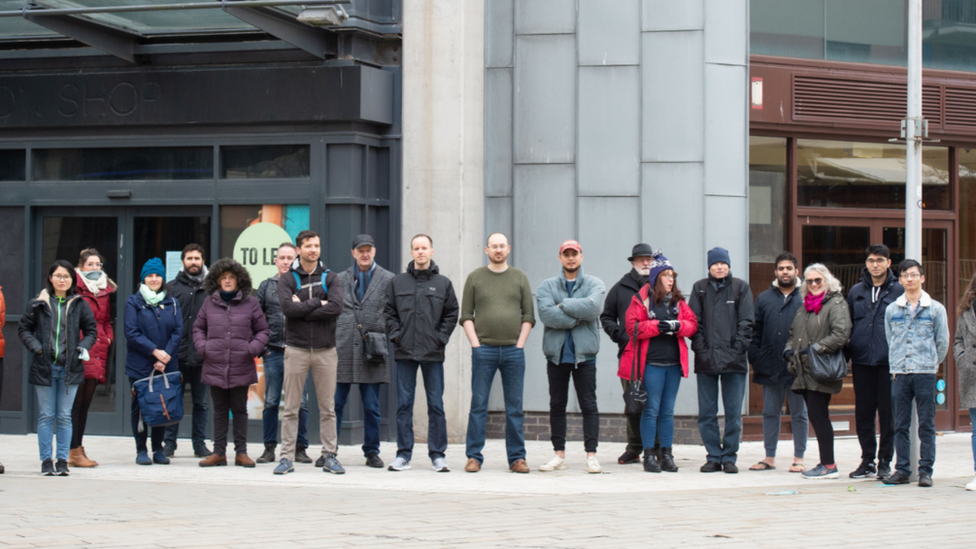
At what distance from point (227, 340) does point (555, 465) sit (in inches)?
121

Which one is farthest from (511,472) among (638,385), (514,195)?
(514,195)

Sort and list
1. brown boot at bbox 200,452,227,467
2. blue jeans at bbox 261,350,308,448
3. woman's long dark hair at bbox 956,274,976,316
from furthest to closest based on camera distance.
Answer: blue jeans at bbox 261,350,308,448 < brown boot at bbox 200,452,227,467 < woman's long dark hair at bbox 956,274,976,316

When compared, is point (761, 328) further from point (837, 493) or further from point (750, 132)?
point (750, 132)

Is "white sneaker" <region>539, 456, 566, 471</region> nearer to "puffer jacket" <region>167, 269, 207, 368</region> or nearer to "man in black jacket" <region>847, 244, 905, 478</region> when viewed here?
"man in black jacket" <region>847, 244, 905, 478</region>

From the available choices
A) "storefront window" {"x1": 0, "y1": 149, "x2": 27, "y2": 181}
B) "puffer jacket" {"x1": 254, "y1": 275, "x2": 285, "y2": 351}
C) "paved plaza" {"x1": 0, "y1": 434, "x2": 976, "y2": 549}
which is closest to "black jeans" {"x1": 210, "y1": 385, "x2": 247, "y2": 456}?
"paved plaza" {"x1": 0, "y1": 434, "x2": 976, "y2": 549}

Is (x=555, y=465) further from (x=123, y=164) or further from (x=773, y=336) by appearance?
(x=123, y=164)

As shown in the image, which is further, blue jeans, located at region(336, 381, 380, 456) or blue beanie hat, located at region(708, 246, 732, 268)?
blue jeans, located at region(336, 381, 380, 456)

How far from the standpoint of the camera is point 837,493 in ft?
28.9

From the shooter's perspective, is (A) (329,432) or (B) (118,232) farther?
(B) (118,232)

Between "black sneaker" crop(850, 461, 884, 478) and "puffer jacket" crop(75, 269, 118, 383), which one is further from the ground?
"puffer jacket" crop(75, 269, 118, 383)

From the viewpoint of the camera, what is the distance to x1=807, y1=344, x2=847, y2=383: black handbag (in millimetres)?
9602

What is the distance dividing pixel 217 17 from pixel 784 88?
20.0 feet

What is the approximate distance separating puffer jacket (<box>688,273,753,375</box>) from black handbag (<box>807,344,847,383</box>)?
600mm

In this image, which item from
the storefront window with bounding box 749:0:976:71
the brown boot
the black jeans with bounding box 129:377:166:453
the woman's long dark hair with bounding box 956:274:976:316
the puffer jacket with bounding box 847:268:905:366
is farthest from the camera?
the storefront window with bounding box 749:0:976:71
